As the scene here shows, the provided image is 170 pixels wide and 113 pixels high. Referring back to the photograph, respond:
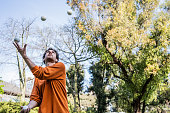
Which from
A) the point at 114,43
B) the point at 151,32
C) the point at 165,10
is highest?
the point at 165,10

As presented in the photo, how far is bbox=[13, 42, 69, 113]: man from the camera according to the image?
5.67 ft

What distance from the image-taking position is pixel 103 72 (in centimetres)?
2212

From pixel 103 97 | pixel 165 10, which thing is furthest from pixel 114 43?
pixel 103 97

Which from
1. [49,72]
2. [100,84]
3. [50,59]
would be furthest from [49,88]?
[100,84]

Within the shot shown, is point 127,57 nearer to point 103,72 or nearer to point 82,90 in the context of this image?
point 103,72

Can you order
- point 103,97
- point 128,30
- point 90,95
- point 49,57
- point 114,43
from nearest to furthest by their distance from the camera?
point 49,57 → point 128,30 → point 114,43 → point 103,97 → point 90,95

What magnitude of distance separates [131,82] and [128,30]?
3.53 meters

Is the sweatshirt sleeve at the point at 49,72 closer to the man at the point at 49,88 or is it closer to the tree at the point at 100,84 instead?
the man at the point at 49,88

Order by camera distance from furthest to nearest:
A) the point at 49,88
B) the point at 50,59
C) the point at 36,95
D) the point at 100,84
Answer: the point at 100,84 < the point at 50,59 < the point at 36,95 < the point at 49,88

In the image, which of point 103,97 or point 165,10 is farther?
point 103,97

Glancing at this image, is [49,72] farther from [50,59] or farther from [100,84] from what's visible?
[100,84]

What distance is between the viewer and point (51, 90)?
192 centimetres

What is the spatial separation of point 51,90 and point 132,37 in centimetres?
890

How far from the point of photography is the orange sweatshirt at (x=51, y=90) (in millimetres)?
1795
